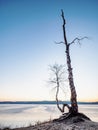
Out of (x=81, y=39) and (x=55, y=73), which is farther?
(x=55, y=73)

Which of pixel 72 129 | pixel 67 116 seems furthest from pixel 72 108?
pixel 72 129

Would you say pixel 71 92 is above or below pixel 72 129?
above

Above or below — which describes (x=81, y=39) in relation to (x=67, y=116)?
above

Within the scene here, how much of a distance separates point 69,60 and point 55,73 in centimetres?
593

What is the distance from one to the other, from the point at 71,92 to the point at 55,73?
22.4ft

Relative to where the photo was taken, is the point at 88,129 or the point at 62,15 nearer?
the point at 88,129

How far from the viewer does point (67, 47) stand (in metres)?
20.3

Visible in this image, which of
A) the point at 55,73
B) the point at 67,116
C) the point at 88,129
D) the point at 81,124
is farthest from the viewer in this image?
the point at 55,73

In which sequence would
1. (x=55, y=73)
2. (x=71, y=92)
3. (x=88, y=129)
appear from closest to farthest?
(x=88, y=129)
(x=71, y=92)
(x=55, y=73)

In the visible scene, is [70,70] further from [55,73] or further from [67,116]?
[55,73]

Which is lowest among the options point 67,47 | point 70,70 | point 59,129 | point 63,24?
point 59,129

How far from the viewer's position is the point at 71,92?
18875 millimetres

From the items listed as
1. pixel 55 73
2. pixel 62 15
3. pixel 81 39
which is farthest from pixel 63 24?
pixel 55 73

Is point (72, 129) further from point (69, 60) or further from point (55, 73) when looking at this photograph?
point (55, 73)
